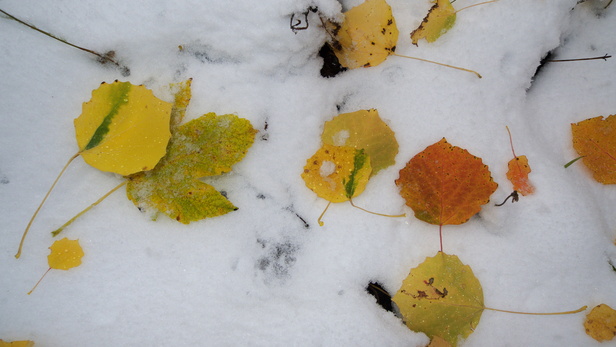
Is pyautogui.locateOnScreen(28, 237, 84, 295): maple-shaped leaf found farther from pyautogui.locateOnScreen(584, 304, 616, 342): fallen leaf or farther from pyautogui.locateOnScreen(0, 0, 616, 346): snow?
pyautogui.locateOnScreen(584, 304, 616, 342): fallen leaf

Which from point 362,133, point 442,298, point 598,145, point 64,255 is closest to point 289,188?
point 362,133

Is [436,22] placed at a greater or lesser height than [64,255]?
greater

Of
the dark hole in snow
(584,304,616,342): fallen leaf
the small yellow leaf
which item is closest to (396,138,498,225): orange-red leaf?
the dark hole in snow

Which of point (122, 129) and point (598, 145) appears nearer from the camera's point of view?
point (122, 129)

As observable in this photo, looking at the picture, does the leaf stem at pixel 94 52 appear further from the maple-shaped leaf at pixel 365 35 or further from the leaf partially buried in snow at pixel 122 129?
the maple-shaped leaf at pixel 365 35

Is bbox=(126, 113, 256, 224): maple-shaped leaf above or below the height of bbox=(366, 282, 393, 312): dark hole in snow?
above

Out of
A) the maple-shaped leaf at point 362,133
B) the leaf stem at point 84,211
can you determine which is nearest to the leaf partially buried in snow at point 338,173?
the maple-shaped leaf at point 362,133

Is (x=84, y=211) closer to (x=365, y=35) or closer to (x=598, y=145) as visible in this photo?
(x=365, y=35)

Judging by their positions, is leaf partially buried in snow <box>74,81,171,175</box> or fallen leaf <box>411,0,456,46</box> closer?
leaf partially buried in snow <box>74,81,171,175</box>
